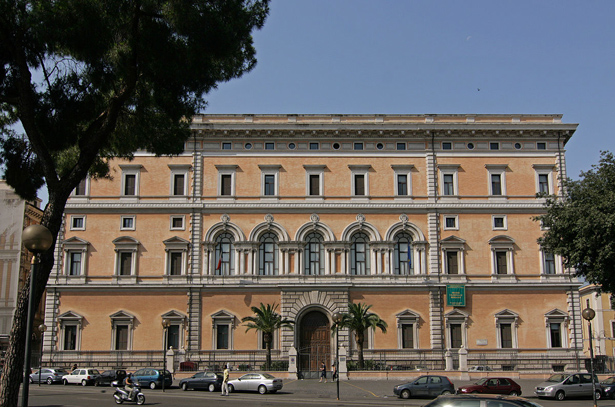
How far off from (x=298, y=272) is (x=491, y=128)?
1524 centimetres

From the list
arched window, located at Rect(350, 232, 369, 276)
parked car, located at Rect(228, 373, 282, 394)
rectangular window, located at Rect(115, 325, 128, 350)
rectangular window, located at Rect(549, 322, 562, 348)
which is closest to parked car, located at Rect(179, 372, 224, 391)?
parked car, located at Rect(228, 373, 282, 394)

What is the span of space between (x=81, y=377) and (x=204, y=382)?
7848 mm

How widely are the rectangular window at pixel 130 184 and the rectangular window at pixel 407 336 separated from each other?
61.4 feet

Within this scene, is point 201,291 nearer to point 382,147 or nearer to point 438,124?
point 382,147

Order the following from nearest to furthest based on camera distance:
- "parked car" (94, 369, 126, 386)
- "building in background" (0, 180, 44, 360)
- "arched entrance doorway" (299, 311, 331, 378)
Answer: "parked car" (94, 369, 126, 386) < "arched entrance doorway" (299, 311, 331, 378) < "building in background" (0, 180, 44, 360)

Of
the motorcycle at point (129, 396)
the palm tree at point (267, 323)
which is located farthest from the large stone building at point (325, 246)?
the motorcycle at point (129, 396)

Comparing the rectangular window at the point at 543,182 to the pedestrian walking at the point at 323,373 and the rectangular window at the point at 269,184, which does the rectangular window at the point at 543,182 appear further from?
the pedestrian walking at the point at 323,373

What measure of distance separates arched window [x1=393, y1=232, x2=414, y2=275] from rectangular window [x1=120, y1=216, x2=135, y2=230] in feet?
53.8

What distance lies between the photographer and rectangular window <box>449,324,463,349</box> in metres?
39.1

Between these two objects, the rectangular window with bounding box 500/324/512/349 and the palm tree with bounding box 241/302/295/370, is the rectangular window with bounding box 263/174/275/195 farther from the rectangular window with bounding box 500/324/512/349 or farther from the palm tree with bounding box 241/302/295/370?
the rectangular window with bounding box 500/324/512/349

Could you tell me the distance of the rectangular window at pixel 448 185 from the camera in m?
41.2

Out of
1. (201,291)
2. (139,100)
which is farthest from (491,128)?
(139,100)

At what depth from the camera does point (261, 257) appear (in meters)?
40.2

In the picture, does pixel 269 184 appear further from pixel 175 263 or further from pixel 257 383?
pixel 257 383
